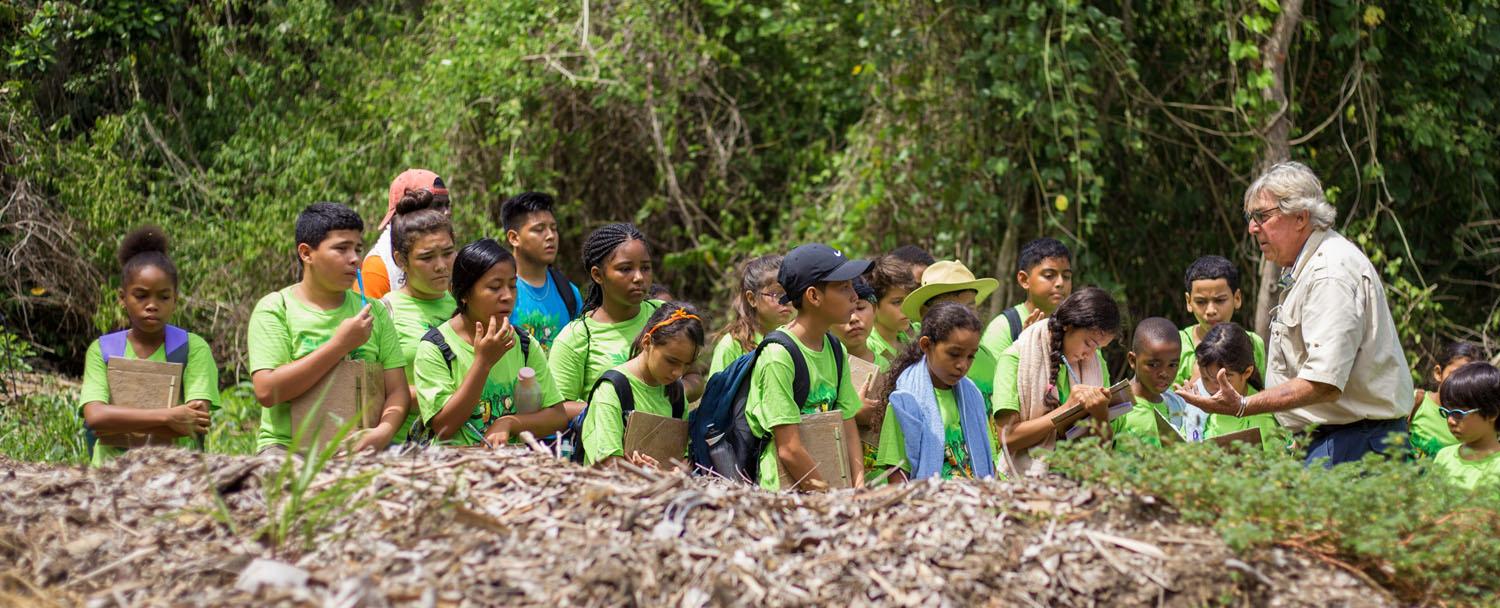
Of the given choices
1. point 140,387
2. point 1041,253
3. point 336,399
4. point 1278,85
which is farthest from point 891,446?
point 1278,85

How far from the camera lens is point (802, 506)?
13.3ft

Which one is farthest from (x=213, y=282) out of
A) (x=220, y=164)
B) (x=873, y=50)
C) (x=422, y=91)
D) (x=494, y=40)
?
(x=873, y=50)

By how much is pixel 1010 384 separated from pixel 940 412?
0.37m

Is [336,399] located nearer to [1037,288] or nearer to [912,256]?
[912,256]

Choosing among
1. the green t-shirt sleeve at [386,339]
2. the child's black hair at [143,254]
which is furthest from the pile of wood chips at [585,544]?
the child's black hair at [143,254]

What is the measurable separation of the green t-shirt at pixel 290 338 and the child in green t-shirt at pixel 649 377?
77cm

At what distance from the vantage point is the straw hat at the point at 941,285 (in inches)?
246

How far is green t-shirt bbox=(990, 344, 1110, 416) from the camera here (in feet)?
17.9

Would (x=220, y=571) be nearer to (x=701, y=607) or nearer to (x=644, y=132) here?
(x=701, y=607)

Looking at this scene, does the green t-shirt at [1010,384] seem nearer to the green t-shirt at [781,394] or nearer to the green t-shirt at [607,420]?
the green t-shirt at [781,394]

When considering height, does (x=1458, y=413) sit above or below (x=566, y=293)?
below

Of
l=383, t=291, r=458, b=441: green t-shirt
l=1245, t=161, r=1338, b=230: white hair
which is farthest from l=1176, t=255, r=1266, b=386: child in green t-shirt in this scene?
l=383, t=291, r=458, b=441: green t-shirt

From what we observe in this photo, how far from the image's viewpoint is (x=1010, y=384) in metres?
5.48

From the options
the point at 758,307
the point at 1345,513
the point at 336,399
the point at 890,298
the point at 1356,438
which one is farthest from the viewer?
the point at 890,298
